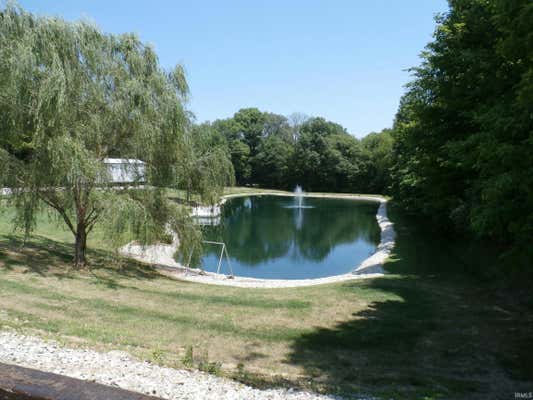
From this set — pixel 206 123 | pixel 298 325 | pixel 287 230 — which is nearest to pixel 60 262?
pixel 206 123

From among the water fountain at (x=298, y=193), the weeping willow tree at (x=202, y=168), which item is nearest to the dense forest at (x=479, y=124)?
the weeping willow tree at (x=202, y=168)

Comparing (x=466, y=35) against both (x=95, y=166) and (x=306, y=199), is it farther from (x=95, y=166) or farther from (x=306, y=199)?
(x=306, y=199)

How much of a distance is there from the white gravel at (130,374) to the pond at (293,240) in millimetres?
10507

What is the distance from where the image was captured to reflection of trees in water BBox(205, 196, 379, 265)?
26.6m

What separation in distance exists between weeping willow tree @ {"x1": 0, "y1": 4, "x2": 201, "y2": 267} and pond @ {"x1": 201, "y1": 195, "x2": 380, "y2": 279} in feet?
13.2

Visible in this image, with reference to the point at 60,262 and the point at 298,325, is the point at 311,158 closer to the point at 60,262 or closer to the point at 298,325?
the point at 60,262

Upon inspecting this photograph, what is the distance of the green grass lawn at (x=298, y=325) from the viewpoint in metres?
6.25

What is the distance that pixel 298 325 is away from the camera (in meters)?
9.03

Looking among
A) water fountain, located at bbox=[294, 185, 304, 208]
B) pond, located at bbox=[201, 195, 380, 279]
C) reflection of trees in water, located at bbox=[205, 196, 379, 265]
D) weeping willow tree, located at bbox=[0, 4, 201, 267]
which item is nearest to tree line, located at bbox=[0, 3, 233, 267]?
weeping willow tree, located at bbox=[0, 4, 201, 267]

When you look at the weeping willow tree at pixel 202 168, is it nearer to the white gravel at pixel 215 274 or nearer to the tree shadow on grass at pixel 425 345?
the white gravel at pixel 215 274

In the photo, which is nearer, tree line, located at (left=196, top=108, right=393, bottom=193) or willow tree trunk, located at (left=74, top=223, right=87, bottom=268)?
willow tree trunk, located at (left=74, top=223, right=87, bottom=268)

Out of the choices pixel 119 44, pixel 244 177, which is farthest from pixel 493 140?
pixel 244 177

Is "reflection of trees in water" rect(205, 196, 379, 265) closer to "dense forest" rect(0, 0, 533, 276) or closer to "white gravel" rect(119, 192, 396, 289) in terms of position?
"white gravel" rect(119, 192, 396, 289)

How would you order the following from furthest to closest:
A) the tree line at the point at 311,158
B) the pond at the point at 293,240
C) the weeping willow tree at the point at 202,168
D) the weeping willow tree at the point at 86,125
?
the tree line at the point at 311,158, the pond at the point at 293,240, the weeping willow tree at the point at 202,168, the weeping willow tree at the point at 86,125
